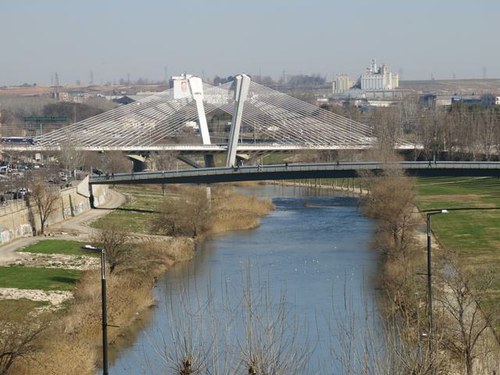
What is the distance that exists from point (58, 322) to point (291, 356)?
695 cm

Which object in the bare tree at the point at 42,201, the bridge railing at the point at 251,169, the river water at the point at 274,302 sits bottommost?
the river water at the point at 274,302

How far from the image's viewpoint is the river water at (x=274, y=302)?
16.4 m

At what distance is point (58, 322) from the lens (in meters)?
21.8

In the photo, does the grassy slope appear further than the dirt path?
Yes

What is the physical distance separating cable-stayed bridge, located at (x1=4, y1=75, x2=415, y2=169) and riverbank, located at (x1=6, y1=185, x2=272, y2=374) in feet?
44.5

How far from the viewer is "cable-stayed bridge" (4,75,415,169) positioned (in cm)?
5181

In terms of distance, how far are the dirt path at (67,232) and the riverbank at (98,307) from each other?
1.15 meters

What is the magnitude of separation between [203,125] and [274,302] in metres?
28.1

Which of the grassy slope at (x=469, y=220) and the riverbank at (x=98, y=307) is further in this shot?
the grassy slope at (x=469, y=220)

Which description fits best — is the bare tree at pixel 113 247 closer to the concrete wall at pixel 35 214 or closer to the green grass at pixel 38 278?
the green grass at pixel 38 278

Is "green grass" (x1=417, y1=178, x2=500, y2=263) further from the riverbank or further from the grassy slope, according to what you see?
the riverbank

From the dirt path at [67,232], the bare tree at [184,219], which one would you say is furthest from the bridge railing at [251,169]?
the bare tree at [184,219]

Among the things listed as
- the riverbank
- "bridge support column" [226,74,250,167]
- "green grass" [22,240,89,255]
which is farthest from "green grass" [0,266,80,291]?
"bridge support column" [226,74,250,167]

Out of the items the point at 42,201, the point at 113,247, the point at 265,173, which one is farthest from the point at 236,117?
the point at 113,247
